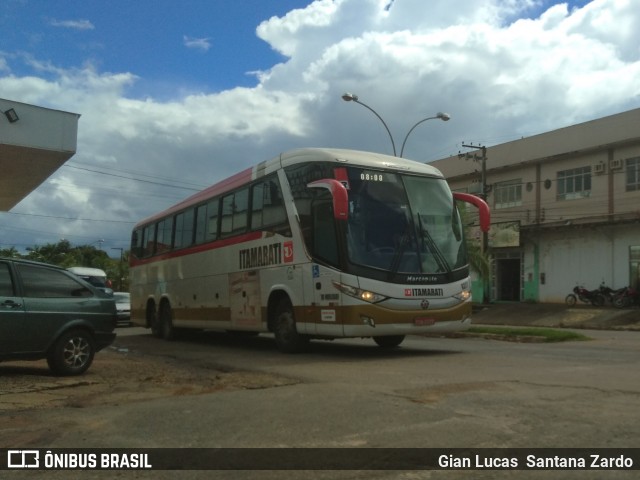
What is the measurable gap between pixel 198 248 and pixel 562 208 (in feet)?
83.8

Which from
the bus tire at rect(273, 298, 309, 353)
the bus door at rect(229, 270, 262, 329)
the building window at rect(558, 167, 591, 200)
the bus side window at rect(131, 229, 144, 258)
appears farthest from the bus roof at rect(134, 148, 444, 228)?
the building window at rect(558, 167, 591, 200)

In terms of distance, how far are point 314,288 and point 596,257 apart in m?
26.4

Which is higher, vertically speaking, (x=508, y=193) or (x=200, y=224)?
(x=508, y=193)

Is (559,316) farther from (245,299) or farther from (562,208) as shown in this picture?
(245,299)

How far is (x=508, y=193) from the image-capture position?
1529 inches

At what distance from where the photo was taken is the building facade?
31.3 meters

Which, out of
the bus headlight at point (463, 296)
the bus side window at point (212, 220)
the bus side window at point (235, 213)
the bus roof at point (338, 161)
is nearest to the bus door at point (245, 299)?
the bus side window at point (235, 213)

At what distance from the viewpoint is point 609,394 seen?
6.78 m

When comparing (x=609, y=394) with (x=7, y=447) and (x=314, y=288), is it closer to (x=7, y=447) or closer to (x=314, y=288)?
(x=314, y=288)

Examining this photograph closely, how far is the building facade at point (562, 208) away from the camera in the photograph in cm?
3133

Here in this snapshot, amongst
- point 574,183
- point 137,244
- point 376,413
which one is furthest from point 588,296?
point 376,413

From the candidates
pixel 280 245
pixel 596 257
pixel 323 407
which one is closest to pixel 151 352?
pixel 280 245

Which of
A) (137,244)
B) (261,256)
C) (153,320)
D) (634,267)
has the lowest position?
(153,320)

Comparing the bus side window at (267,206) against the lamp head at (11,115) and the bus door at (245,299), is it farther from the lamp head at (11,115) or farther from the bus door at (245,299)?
the lamp head at (11,115)
